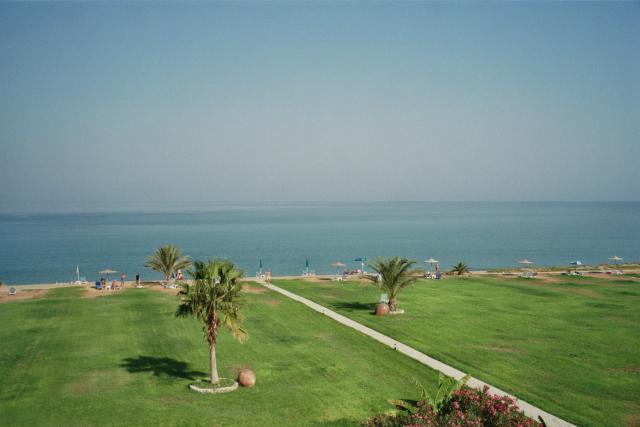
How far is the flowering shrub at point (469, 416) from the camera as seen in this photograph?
14.7 metres

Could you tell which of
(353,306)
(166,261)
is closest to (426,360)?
(353,306)

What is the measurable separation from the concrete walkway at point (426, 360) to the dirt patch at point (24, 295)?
21.8 metres

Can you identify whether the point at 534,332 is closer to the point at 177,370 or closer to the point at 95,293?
the point at 177,370

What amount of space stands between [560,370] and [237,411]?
1563cm

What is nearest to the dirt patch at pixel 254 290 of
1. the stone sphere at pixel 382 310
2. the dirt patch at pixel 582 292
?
the stone sphere at pixel 382 310

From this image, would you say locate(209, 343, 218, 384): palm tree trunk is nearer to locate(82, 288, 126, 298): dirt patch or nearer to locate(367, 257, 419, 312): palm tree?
locate(367, 257, 419, 312): palm tree

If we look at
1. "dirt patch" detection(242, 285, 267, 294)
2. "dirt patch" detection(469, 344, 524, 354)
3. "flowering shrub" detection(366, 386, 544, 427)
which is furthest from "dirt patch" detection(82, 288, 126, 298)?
"flowering shrub" detection(366, 386, 544, 427)

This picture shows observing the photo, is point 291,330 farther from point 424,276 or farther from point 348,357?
point 424,276

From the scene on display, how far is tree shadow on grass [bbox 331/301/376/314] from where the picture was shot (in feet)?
134

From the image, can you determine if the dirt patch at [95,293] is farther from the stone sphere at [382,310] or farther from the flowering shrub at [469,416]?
the flowering shrub at [469,416]

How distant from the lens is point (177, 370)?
25.6 meters

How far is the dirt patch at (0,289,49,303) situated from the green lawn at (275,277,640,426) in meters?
22.6

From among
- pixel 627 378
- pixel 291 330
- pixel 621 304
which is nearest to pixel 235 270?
pixel 291 330

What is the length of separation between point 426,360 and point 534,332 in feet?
32.7
